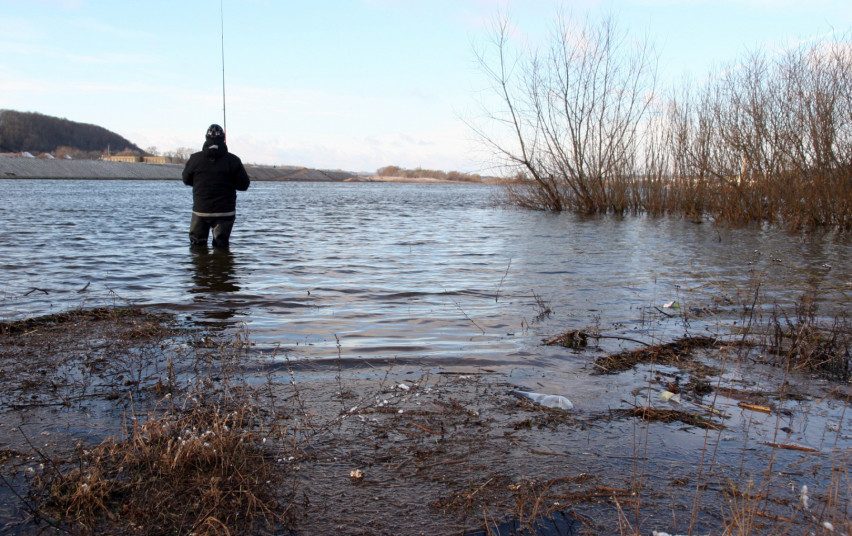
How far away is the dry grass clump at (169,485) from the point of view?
2.79 m

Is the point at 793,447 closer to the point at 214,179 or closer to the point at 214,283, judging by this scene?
the point at 214,283

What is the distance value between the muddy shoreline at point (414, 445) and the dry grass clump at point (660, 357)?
0.04 meters

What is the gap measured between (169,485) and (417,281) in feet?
23.9

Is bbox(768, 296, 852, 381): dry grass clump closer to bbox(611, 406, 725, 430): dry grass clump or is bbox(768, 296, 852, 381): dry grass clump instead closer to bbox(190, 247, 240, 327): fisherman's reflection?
bbox(611, 406, 725, 430): dry grass clump

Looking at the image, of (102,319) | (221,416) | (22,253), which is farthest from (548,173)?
(221,416)

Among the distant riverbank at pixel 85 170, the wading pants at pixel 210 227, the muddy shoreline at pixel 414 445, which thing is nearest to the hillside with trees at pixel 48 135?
the distant riverbank at pixel 85 170

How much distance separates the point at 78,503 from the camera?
2.84 meters

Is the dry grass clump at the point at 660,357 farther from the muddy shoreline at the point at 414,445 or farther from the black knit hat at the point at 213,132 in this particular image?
the black knit hat at the point at 213,132

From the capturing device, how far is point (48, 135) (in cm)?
16025

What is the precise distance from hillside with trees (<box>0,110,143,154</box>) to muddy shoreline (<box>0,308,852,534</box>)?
528ft

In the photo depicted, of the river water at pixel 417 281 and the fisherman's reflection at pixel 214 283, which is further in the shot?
the fisherman's reflection at pixel 214 283

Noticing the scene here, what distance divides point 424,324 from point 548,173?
24533 mm

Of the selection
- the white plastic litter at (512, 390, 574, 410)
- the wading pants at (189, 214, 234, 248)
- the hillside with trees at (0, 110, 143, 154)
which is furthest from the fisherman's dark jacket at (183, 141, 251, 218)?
the hillside with trees at (0, 110, 143, 154)

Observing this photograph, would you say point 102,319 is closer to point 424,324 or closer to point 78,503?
point 424,324
